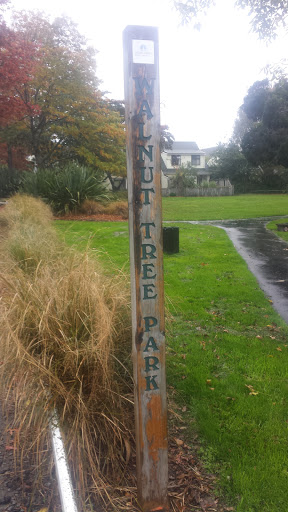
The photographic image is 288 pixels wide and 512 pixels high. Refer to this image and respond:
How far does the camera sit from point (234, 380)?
3.86m

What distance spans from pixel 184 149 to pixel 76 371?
2170 inches

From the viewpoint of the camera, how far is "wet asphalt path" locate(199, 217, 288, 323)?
22.1ft

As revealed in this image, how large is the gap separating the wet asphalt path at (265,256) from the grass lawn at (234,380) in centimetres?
24

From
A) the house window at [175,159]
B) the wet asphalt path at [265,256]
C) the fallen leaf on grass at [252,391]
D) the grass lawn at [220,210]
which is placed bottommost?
the fallen leaf on grass at [252,391]

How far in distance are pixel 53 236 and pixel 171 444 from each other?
561 cm

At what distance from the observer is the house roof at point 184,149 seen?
2145 inches

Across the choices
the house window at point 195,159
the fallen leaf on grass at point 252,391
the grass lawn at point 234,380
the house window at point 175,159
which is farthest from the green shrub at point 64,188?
the house window at point 195,159

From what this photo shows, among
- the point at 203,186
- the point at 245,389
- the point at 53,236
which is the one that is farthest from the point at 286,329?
the point at 203,186

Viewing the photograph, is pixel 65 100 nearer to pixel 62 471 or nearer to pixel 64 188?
pixel 64 188

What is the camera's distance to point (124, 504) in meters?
2.57

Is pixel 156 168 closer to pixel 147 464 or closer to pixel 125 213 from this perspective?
pixel 147 464

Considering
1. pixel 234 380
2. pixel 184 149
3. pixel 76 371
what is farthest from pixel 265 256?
pixel 184 149

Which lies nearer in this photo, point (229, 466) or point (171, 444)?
point (229, 466)

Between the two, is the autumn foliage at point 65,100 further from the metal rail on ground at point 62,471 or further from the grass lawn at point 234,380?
the metal rail on ground at point 62,471
